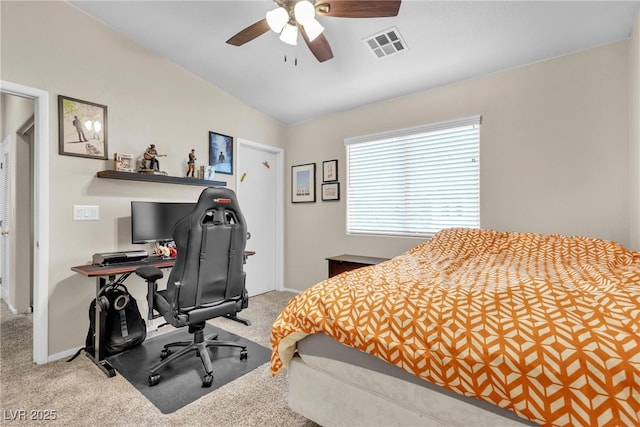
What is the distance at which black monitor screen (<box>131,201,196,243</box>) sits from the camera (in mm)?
2680

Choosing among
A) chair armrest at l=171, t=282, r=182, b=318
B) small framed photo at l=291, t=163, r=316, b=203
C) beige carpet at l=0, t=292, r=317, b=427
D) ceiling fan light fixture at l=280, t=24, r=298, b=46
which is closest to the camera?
beige carpet at l=0, t=292, r=317, b=427

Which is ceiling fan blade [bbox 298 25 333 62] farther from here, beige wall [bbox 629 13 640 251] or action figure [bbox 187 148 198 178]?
beige wall [bbox 629 13 640 251]

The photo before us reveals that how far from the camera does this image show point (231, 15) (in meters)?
2.40

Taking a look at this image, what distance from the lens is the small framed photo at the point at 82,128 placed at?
2422mm

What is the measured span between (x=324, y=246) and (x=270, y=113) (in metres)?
1.99

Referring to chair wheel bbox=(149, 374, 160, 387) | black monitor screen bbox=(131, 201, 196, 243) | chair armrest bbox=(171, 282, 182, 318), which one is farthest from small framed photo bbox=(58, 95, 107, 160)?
chair wheel bbox=(149, 374, 160, 387)

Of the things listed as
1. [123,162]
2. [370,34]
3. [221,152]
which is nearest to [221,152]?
[221,152]

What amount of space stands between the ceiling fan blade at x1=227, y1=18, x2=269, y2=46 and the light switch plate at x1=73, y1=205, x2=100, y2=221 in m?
1.85

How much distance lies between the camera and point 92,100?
2.60m

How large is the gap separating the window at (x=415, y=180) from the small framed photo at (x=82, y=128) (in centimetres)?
259

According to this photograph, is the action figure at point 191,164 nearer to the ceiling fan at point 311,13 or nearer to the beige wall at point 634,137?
the ceiling fan at point 311,13

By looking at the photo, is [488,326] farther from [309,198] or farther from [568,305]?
[309,198]

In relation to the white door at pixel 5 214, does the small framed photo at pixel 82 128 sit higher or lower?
higher

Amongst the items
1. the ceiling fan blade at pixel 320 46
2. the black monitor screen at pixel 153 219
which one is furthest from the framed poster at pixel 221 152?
the ceiling fan blade at pixel 320 46
